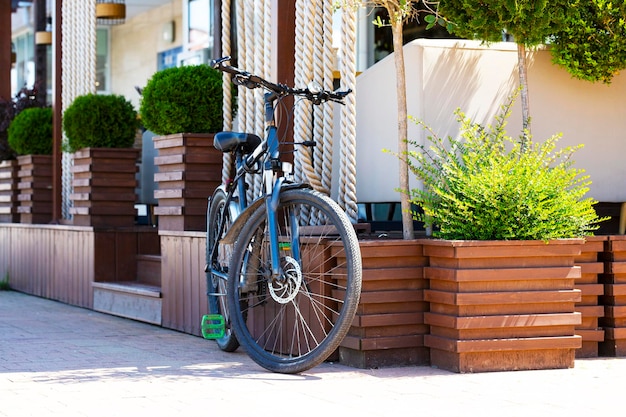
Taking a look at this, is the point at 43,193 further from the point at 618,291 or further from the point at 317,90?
the point at 618,291

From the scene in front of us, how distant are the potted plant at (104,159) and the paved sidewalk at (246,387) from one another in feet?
7.75

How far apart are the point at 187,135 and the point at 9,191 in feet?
13.7

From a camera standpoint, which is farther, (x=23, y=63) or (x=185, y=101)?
(x=23, y=63)

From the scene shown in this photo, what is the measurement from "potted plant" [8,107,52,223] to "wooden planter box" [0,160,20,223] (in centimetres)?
39

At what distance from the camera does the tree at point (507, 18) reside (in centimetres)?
530

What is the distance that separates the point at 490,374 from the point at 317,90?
1548mm

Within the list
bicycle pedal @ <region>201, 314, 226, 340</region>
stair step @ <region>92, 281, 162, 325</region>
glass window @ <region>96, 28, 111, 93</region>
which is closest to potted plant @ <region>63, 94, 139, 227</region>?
stair step @ <region>92, 281, 162, 325</region>

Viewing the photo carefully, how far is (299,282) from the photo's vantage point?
4883 millimetres

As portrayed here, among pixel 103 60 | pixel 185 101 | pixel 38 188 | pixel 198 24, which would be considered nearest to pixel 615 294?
pixel 185 101

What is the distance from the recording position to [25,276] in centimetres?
974

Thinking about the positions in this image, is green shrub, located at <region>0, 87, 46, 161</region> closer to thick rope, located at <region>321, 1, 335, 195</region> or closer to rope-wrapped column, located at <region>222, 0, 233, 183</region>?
rope-wrapped column, located at <region>222, 0, 233, 183</region>

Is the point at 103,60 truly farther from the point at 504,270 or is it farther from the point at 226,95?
the point at 504,270

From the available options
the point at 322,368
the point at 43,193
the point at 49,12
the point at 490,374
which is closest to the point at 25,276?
the point at 43,193

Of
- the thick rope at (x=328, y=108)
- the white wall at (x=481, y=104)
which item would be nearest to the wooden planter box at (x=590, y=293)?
the white wall at (x=481, y=104)
